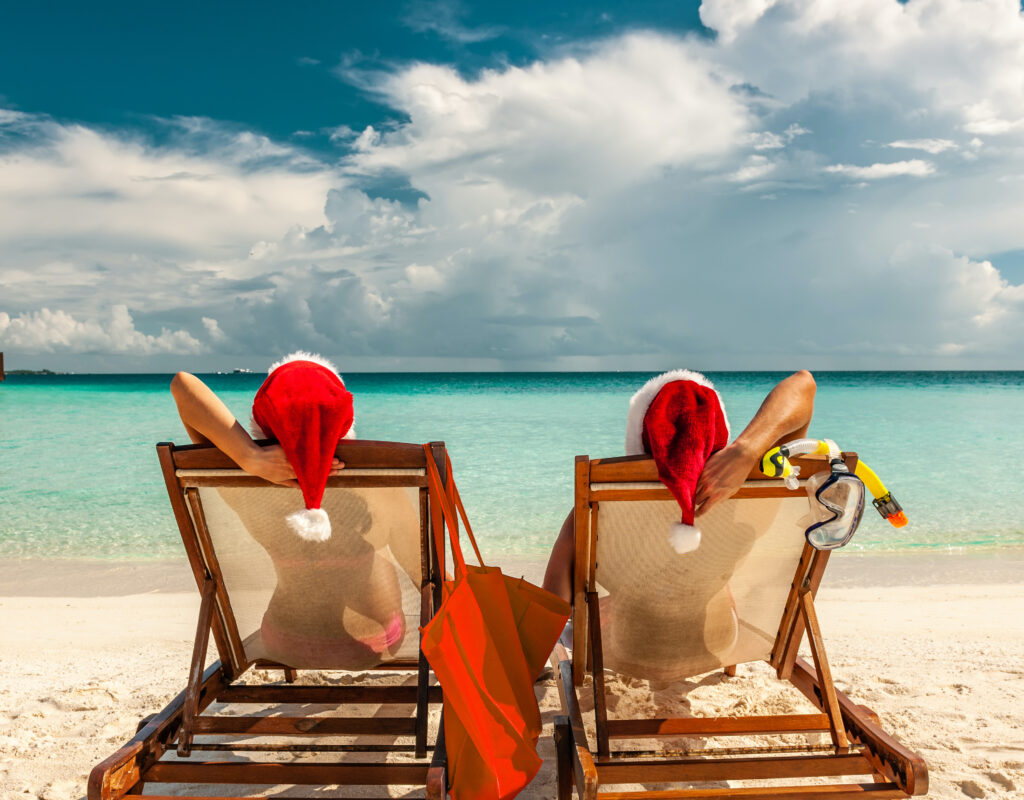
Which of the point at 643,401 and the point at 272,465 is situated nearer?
the point at 272,465

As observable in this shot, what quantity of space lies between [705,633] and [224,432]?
1.62 m

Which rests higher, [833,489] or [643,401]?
[643,401]

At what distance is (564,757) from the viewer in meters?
1.89

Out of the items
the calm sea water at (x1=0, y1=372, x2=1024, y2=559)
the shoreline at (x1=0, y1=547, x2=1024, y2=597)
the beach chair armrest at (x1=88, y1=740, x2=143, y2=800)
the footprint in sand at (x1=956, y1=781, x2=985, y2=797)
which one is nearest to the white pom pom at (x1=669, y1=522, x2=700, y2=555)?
the footprint in sand at (x1=956, y1=781, x2=985, y2=797)

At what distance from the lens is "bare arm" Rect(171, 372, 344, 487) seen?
6.25ft

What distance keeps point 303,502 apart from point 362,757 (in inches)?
40.5

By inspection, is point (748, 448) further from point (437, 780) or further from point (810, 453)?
point (437, 780)

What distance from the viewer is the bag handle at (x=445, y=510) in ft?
6.14

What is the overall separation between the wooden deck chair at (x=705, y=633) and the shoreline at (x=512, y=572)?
3005 millimetres

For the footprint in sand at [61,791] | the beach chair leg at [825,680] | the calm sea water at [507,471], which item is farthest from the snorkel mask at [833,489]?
the calm sea water at [507,471]

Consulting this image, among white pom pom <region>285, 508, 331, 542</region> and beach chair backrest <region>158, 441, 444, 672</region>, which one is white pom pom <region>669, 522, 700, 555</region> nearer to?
beach chair backrest <region>158, 441, 444, 672</region>

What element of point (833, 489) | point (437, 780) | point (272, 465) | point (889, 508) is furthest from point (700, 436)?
point (272, 465)

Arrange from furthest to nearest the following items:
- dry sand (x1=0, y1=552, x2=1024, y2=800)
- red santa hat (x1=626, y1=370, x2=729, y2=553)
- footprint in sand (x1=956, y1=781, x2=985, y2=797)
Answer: dry sand (x1=0, y1=552, x2=1024, y2=800) → footprint in sand (x1=956, y1=781, x2=985, y2=797) → red santa hat (x1=626, y1=370, x2=729, y2=553)

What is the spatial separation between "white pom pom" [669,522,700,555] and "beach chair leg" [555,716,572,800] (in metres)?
0.57
